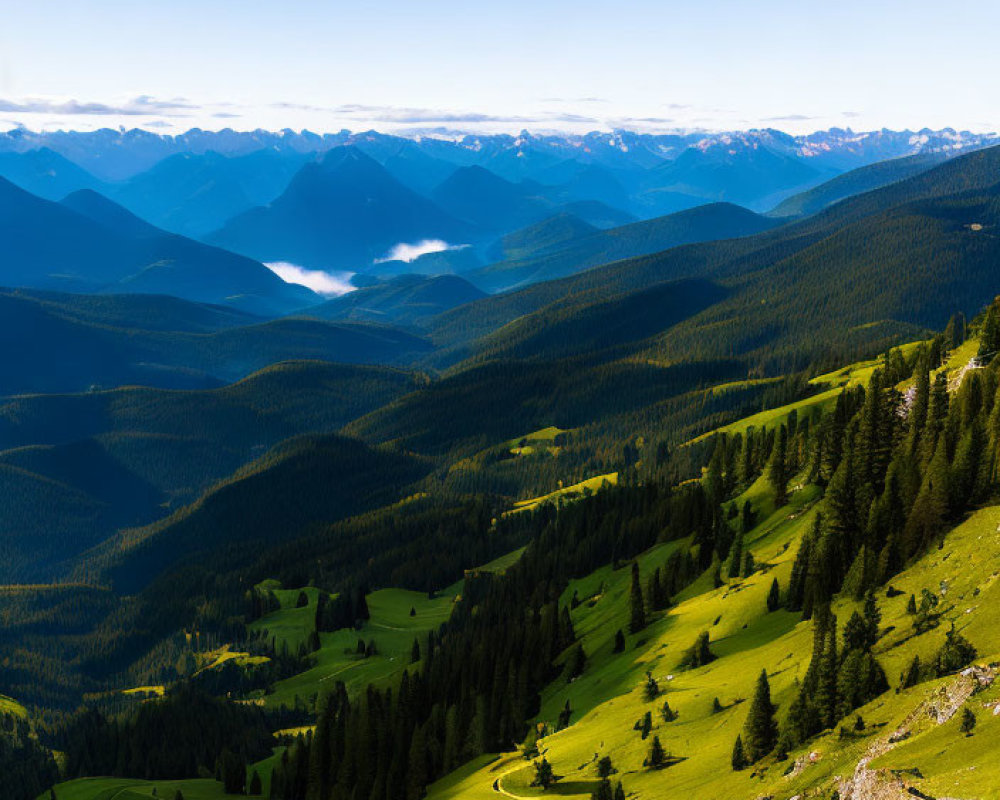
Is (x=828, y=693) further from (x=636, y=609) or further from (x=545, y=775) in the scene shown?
(x=636, y=609)

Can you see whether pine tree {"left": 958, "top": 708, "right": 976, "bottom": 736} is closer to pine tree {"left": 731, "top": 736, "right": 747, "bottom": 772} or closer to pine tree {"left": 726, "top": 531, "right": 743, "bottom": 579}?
pine tree {"left": 731, "top": 736, "right": 747, "bottom": 772}

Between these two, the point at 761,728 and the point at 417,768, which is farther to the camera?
the point at 417,768

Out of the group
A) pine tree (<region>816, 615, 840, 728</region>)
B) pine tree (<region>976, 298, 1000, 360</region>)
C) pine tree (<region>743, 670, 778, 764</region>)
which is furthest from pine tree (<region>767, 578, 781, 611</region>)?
pine tree (<region>976, 298, 1000, 360</region>)

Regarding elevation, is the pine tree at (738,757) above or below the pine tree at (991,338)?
below

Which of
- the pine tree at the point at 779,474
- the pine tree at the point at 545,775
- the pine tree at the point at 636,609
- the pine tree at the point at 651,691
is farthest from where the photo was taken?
the pine tree at the point at 779,474

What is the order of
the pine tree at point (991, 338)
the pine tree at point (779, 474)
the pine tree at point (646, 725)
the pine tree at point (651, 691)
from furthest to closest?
the pine tree at point (779, 474), the pine tree at point (991, 338), the pine tree at point (651, 691), the pine tree at point (646, 725)

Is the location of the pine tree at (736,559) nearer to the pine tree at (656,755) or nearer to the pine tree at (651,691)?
the pine tree at (651,691)

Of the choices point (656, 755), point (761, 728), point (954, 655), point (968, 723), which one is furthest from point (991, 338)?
point (968, 723)

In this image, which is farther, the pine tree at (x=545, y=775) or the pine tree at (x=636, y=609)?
the pine tree at (x=636, y=609)

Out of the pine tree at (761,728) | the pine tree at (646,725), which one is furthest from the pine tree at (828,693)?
the pine tree at (646,725)
